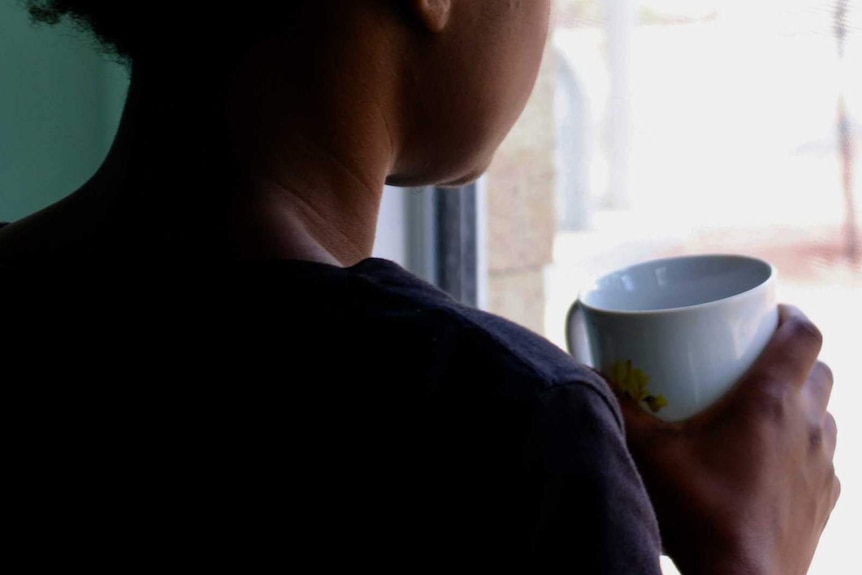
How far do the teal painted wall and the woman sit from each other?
47 centimetres

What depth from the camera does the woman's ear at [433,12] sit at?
50cm

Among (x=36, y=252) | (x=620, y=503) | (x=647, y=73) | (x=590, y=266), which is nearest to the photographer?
(x=620, y=503)

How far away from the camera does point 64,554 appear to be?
44 centimetres

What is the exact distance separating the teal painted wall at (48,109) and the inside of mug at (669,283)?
24.0 inches

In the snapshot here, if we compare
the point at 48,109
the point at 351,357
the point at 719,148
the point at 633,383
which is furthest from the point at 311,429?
the point at 48,109

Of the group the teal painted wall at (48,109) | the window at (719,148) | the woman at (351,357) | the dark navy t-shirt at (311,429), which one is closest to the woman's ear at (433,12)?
the woman at (351,357)

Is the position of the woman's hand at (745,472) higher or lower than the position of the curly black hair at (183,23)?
lower

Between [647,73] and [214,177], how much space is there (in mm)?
560

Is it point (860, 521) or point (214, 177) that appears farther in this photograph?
point (860, 521)

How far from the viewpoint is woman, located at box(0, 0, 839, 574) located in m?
0.39

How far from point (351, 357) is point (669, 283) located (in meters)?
0.27

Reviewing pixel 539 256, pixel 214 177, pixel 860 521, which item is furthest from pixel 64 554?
pixel 539 256

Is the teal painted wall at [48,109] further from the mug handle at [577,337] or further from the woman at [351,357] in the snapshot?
the mug handle at [577,337]

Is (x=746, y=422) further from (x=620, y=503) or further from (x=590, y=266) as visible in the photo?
(x=590, y=266)
